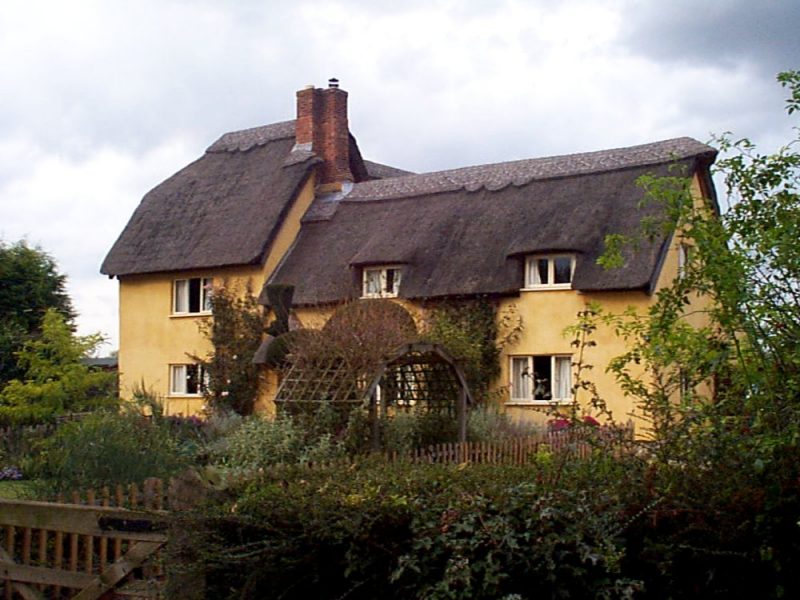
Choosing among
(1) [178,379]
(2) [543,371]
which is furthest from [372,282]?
(1) [178,379]

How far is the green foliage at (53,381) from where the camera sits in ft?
66.0

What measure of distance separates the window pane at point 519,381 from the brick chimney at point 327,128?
8.97m

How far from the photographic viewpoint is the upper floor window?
3053 centimetres

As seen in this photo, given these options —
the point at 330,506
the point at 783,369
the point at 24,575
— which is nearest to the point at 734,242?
the point at 783,369

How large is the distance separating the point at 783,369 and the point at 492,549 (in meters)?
2.03

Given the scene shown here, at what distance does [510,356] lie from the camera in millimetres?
24688

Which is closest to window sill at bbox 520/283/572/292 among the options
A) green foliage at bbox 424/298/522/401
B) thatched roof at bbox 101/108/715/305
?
thatched roof at bbox 101/108/715/305

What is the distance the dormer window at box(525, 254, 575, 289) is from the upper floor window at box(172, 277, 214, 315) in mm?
10039

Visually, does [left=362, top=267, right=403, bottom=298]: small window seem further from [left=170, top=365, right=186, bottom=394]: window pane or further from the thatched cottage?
[left=170, top=365, right=186, bottom=394]: window pane

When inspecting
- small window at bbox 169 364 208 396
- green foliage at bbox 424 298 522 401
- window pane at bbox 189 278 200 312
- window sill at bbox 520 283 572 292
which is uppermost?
window pane at bbox 189 278 200 312

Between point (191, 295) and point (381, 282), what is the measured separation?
7.05 m

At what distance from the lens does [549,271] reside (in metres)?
24.3

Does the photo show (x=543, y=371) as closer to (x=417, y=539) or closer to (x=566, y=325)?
(x=566, y=325)

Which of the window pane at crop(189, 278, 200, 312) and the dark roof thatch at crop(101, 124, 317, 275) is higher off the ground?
the dark roof thatch at crop(101, 124, 317, 275)
